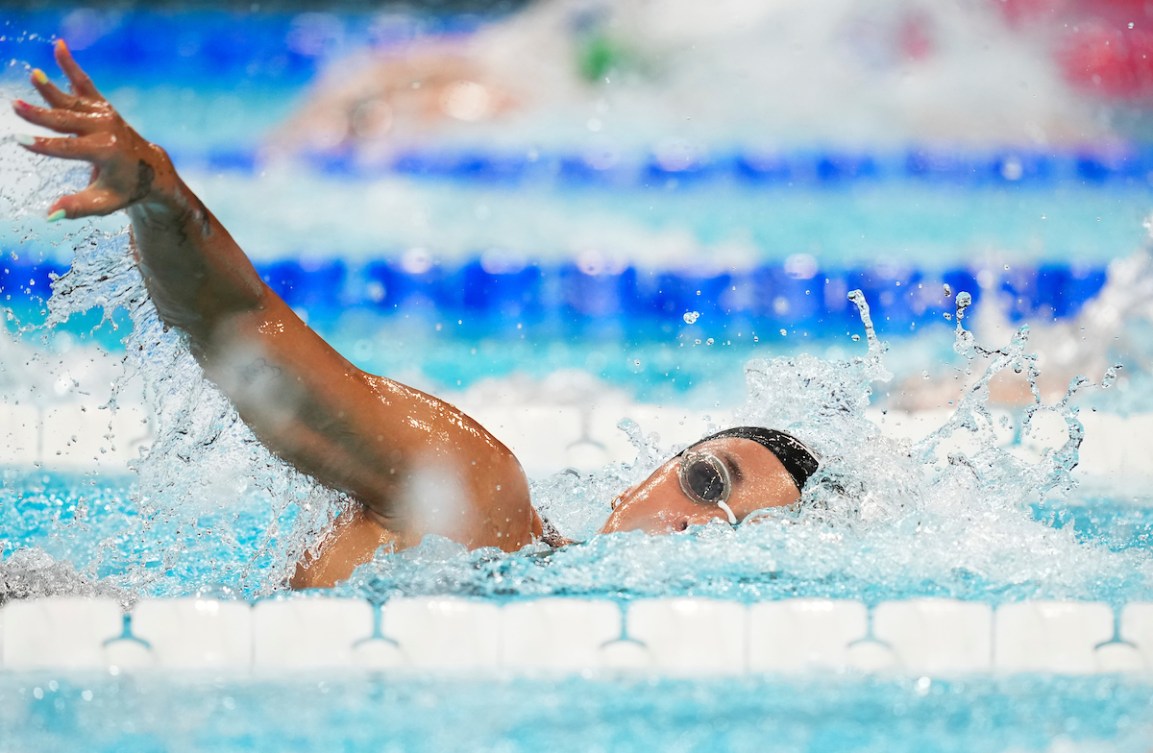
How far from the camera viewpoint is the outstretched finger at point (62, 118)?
1086mm

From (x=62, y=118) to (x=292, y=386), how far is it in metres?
0.35

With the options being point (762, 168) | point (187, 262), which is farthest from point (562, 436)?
point (762, 168)

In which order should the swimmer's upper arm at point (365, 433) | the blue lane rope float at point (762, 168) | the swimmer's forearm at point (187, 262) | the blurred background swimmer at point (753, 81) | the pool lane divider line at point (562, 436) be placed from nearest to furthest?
the swimmer's forearm at point (187, 262)
the swimmer's upper arm at point (365, 433)
the pool lane divider line at point (562, 436)
the blue lane rope float at point (762, 168)
the blurred background swimmer at point (753, 81)

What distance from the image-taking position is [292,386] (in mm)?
1322

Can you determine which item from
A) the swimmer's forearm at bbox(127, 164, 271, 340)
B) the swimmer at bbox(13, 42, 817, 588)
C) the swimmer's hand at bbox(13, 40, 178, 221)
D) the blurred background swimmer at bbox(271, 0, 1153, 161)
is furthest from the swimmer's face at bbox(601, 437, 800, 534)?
the blurred background swimmer at bbox(271, 0, 1153, 161)

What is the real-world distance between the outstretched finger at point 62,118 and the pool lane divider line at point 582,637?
63cm

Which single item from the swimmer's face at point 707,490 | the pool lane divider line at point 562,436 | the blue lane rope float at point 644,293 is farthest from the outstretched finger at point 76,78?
the blue lane rope float at point 644,293

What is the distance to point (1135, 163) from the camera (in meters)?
5.84

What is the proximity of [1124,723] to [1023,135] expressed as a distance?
497cm

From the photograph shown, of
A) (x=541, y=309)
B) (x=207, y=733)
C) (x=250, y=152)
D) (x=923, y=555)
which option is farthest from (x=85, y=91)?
(x=250, y=152)

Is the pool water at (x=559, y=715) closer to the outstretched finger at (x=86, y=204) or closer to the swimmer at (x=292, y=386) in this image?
the swimmer at (x=292, y=386)

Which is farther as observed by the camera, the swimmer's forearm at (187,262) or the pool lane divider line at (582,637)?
the pool lane divider line at (582,637)

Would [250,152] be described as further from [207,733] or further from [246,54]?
[207,733]

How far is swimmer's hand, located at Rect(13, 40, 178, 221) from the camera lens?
42.4 inches
